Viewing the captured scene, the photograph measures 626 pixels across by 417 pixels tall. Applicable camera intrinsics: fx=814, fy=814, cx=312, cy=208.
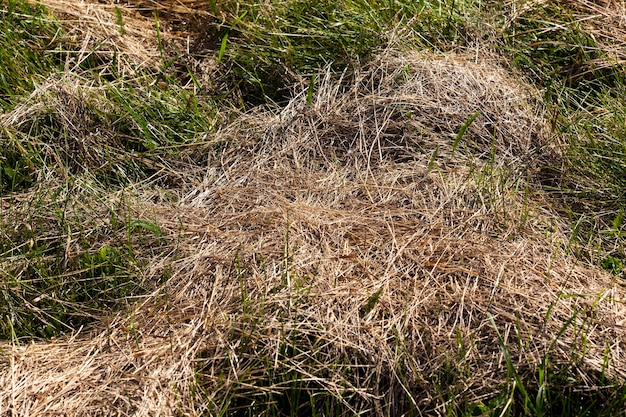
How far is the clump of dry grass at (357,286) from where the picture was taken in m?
2.24

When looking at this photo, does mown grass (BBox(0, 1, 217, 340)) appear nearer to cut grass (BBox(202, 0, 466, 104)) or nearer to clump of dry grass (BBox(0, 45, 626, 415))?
clump of dry grass (BBox(0, 45, 626, 415))

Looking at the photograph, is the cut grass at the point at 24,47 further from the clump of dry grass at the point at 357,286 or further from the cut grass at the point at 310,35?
the clump of dry grass at the point at 357,286

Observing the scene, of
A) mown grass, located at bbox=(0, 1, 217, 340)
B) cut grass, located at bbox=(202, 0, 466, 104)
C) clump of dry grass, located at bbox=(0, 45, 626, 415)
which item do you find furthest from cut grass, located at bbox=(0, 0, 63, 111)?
clump of dry grass, located at bbox=(0, 45, 626, 415)

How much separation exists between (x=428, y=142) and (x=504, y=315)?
2.99 feet

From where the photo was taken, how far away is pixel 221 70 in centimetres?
352

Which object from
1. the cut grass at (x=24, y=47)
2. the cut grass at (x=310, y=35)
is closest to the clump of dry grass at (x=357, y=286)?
the cut grass at (x=310, y=35)

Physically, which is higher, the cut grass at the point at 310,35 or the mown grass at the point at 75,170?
the cut grass at the point at 310,35

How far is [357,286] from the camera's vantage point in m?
2.45

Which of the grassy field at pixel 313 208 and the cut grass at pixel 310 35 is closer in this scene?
the grassy field at pixel 313 208

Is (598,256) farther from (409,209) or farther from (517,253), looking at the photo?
(409,209)

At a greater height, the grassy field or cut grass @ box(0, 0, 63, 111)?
cut grass @ box(0, 0, 63, 111)

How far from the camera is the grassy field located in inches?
88.8

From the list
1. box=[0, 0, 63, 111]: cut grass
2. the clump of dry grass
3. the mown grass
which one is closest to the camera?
the clump of dry grass

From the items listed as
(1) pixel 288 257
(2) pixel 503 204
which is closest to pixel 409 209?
(2) pixel 503 204
